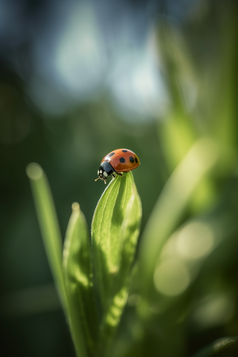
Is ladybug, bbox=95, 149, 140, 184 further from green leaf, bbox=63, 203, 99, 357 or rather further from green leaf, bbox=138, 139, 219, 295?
green leaf, bbox=63, 203, 99, 357

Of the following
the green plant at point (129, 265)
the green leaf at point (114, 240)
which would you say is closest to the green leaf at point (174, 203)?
the green plant at point (129, 265)

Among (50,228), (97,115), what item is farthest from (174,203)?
(97,115)

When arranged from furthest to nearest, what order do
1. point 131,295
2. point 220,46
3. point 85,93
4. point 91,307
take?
point 85,93 < point 220,46 < point 131,295 < point 91,307

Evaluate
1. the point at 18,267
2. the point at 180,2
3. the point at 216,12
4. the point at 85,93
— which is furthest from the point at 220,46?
the point at 18,267

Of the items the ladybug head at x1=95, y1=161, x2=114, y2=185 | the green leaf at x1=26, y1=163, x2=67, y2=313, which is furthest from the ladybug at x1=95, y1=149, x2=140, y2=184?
the green leaf at x1=26, y1=163, x2=67, y2=313

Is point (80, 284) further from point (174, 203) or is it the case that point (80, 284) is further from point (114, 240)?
point (174, 203)

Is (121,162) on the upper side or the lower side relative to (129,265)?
upper

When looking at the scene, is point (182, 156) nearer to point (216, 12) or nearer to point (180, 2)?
point (216, 12)

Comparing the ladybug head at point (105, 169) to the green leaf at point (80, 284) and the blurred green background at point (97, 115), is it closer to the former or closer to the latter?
the blurred green background at point (97, 115)
